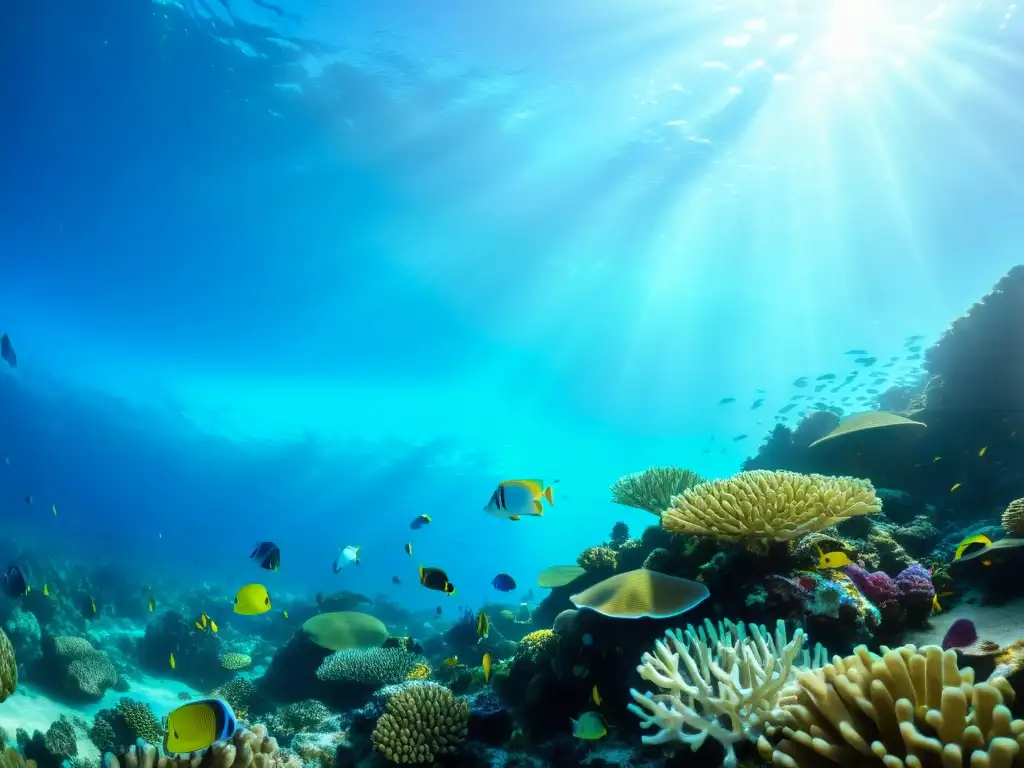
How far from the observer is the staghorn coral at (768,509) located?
14.7ft

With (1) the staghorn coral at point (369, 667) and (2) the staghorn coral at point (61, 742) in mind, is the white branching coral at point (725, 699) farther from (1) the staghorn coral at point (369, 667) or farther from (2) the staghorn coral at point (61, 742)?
(2) the staghorn coral at point (61, 742)

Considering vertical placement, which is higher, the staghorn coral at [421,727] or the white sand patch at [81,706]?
the white sand patch at [81,706]

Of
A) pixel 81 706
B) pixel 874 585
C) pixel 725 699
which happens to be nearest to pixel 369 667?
pixel 81 706

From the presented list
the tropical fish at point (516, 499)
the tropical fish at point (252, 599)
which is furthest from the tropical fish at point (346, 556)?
the tropical fish at point (516, 499)

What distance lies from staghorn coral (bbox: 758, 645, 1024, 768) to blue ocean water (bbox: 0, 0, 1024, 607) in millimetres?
20273

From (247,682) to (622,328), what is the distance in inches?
1327

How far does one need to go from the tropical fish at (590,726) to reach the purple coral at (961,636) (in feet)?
9.44

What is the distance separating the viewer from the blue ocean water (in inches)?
693

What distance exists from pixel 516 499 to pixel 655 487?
351cm

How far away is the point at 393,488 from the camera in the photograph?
8700 cm

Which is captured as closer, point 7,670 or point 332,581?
point 7,670

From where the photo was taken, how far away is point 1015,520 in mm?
5691

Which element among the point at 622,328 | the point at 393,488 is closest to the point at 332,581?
the point at 393,488

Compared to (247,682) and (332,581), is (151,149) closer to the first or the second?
(247,682)
